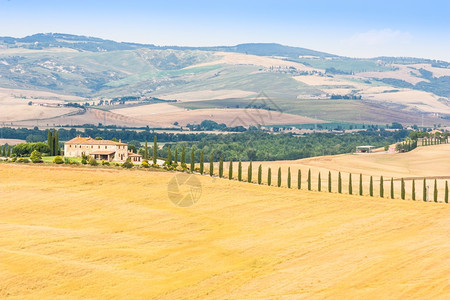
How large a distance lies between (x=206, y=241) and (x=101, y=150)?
193ft

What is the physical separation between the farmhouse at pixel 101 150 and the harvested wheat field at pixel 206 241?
1864cm

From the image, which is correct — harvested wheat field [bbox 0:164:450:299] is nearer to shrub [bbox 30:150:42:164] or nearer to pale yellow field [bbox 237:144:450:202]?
shrub [bbox 30:150:42:164]

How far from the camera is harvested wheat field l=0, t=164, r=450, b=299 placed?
55500 millimetres

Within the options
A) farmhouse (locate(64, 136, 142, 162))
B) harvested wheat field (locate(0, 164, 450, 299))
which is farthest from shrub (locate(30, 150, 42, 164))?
farmhouse (locate(64, 136, 142, 162))

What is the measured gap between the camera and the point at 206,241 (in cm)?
7362

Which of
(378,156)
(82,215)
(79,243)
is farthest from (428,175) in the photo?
(79,243)

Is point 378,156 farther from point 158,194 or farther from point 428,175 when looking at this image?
point 158,194

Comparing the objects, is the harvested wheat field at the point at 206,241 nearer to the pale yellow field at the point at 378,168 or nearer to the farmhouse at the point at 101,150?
the farmhouse at the point at 101,150

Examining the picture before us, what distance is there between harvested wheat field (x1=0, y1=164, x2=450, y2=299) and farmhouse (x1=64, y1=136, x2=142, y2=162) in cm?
1864

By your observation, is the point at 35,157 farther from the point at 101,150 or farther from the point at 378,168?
the point at 378,168

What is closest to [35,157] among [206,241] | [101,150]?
[101,150]

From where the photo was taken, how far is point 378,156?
605 feet

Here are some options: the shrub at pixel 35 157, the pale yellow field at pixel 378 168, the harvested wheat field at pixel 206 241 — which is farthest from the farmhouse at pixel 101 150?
the harvested wheat field at pixel 206 241

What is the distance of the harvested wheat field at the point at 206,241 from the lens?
55.5 m
